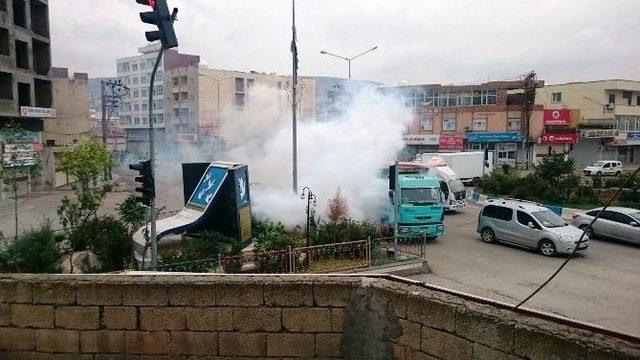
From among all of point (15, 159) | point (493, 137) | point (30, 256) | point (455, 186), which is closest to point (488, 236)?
point (455, 186)

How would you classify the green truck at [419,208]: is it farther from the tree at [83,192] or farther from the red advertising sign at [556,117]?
the red advertising sign at [556,117]

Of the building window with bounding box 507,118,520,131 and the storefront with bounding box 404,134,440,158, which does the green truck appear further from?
the building window with bounding box 507,118,520,131

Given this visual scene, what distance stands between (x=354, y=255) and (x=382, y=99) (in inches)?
692

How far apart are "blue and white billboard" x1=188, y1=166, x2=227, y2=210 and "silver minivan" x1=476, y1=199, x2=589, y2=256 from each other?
907 cm

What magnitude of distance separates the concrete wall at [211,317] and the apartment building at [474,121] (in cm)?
4266

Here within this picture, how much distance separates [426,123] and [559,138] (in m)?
12.3

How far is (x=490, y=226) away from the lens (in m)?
17.5

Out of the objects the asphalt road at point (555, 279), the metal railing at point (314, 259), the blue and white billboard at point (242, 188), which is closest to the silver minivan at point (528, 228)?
the asphalt road at point (555, 279)

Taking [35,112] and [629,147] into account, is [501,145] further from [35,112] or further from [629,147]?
[35,112]

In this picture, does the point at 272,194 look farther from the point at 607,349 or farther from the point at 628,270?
the point at 607,349

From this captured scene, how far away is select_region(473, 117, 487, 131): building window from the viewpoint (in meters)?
49.2

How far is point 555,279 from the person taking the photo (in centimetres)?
1351

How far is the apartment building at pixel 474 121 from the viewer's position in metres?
47.8

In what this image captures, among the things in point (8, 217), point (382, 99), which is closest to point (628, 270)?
point (382, 99)
